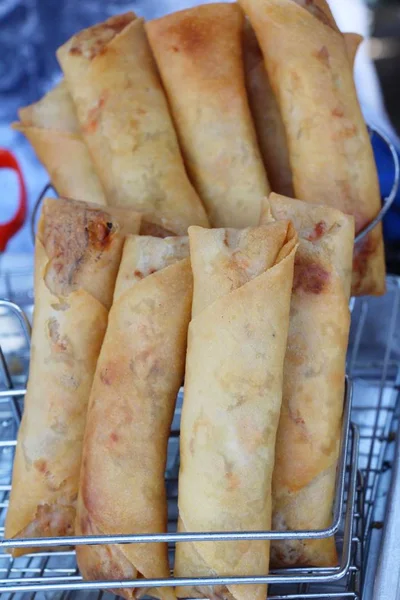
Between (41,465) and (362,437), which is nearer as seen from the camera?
(41,465)

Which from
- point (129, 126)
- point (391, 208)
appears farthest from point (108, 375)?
point (391, 208)

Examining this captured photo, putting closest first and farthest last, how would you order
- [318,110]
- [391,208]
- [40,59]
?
[318,110] → [391,208] → [40,59]

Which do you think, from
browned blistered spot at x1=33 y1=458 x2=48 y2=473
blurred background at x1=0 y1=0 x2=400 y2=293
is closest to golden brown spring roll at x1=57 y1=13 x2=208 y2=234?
browned blistered spot at x1=33 y1=458 x2=48 y2=473

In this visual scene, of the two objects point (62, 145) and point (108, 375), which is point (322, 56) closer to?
point (62, 145)

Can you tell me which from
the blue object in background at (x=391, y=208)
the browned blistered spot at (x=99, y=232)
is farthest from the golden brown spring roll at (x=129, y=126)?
the blue object in background at (x=391, y=208)

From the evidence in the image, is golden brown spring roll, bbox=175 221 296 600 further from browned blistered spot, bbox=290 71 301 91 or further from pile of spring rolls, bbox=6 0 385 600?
browned blistered spot, bbox=290 71 301 91

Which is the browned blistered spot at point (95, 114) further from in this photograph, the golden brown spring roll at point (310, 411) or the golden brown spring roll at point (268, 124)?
the golden brown spring roll at point (310, 411)
